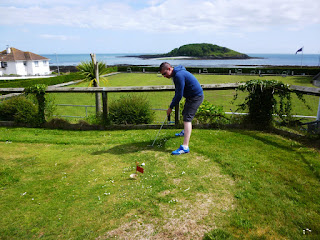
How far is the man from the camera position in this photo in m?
4.61

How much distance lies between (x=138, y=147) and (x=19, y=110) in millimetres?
4528

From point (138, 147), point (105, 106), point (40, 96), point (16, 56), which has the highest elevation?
point (16, 56)

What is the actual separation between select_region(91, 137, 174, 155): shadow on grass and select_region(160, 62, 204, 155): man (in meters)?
0.52

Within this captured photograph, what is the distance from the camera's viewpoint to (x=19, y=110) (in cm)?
746

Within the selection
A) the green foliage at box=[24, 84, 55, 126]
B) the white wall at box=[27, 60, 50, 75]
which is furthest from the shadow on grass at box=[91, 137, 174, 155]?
the white wall at box=[27, 60, 50, 75]

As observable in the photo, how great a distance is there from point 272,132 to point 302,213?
3213 millimetres

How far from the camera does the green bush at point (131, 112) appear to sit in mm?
6992

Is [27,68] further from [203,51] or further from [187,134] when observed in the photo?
[203,51]

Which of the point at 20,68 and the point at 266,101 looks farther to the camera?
the point at 20,68

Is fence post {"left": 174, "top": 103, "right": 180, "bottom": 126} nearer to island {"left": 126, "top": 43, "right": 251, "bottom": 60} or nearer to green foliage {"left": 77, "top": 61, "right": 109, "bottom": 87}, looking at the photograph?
green foliage {"left": 77, "top": 61, "right": 109, "bottom": 87}

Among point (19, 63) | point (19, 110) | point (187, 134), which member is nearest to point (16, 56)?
point (19, 63)

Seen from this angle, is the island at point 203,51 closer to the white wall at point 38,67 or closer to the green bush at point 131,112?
the white wall at point 38,67

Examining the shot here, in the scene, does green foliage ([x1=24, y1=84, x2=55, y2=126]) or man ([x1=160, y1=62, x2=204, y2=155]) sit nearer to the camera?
man ([x1=160, y1=62, x2=204, y2=155])

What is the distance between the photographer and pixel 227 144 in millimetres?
5125
